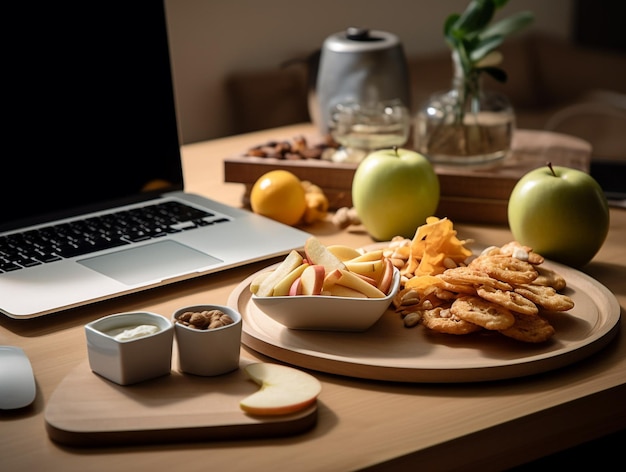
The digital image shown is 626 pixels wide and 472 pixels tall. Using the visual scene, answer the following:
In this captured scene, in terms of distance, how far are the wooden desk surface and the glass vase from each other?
1.85 feet

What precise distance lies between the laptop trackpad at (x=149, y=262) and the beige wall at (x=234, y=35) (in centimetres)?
107

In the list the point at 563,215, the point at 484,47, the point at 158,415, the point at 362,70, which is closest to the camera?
the point at 158,415

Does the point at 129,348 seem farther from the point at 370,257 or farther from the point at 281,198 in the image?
the point at 281,198

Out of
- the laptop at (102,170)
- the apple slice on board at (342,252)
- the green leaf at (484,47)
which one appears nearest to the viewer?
the apple slice on board at (342,252)

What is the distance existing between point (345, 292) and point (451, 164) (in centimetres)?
61

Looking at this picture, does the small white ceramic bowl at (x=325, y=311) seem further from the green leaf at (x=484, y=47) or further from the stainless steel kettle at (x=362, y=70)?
the stainless steel kettle at (x=362, y=70)

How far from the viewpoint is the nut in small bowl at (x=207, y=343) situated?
86 cm

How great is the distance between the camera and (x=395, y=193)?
51.1 inches

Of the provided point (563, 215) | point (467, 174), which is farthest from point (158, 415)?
point (467, 174)

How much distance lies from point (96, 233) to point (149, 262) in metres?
0.14

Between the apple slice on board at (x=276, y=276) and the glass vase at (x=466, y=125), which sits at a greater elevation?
the glass vase at (x=466, y=125)

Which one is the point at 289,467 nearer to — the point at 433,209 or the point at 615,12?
the point at 433,209

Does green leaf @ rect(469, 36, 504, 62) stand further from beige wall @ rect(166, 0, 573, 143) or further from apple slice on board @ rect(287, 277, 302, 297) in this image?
beige wall @ rect(166, 0, 573, 143)

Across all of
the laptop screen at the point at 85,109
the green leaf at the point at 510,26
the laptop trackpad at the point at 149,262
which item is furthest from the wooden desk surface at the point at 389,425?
the green leaf at the point at 510,26
